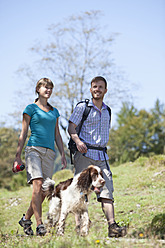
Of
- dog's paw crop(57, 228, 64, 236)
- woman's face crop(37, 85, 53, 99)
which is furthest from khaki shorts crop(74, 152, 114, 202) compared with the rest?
woman's face crop(37, 85, 53, 99)

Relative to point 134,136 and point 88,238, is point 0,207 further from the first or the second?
point 134,136

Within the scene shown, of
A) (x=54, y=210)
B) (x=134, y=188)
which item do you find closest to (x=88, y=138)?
(x=54, y=210)

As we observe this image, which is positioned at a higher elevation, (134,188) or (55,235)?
(134,188)

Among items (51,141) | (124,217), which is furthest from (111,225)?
(124,217)

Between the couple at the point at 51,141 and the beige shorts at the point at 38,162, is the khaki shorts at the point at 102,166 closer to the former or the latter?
the couple at the point at 51,141

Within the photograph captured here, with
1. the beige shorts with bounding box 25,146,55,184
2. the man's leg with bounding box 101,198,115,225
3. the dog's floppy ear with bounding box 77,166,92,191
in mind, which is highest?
the beige shorts with bounding box 25,146,55,184

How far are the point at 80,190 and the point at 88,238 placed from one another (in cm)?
54

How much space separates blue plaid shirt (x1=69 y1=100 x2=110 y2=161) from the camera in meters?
4.27

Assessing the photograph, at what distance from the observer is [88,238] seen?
3488 mm

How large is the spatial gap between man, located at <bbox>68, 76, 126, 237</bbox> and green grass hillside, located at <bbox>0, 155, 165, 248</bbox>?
1.34 feet

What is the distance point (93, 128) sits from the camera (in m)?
4.34

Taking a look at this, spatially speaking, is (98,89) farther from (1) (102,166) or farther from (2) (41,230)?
(2) (41,230)

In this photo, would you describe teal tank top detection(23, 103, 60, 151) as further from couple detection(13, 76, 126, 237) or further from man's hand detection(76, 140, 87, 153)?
man's hand detection(76, 140, 87, 153)

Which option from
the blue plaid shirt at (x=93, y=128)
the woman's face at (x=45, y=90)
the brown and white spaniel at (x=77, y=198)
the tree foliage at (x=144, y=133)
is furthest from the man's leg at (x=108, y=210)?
the tree foliage at (x=144, y=133)
